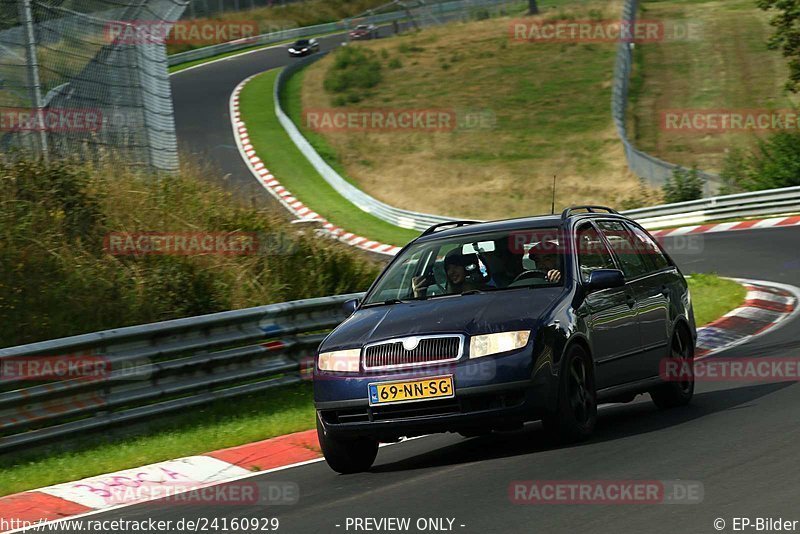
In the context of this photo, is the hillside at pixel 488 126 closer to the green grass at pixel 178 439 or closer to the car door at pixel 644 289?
the green grass at pixel 178 439

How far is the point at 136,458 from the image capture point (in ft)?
30.2

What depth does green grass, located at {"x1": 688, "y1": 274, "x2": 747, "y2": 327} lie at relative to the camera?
16.3 metres

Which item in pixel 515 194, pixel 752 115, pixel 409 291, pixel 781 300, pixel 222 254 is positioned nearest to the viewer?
pixel 409 291

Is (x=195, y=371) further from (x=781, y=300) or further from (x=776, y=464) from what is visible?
(x=781, y=300)

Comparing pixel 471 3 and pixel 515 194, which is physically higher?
pixel 471 3

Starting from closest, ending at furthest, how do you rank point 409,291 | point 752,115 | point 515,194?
point 409,291 → point 515,194 → point 752,115

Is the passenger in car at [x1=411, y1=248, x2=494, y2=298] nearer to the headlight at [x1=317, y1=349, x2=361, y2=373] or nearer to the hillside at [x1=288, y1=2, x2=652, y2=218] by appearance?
the headlight at [x1=317, y1=349, x2=361, y2=373]

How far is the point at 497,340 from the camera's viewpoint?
766 centimetres

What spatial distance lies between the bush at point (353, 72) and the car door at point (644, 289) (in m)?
47.5

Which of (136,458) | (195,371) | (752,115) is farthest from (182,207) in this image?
(752,115)

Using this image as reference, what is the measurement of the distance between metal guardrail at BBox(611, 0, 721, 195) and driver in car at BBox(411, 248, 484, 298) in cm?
2596

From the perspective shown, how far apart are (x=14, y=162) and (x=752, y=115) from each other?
124 ft

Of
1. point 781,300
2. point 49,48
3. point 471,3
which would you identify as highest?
point 471,3

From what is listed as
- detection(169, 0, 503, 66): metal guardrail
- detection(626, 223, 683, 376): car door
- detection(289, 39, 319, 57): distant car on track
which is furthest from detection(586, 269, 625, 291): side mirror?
detection(289, 39, 319, 57): distant car on track
